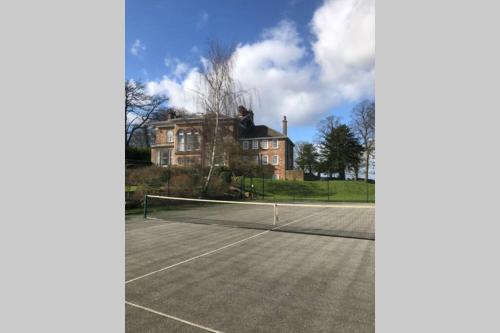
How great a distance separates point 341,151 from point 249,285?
44.8 m

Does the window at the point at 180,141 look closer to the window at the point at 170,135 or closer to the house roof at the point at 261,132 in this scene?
the window at the point at 170,135

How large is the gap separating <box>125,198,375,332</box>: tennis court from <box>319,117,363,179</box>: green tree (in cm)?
3983

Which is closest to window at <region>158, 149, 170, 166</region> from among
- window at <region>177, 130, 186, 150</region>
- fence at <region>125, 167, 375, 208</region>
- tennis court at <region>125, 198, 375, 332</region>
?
window at <region>177, 130, 186, 150</region>

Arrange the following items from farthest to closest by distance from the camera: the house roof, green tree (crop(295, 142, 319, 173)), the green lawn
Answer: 1. green tree (crop(295, 142, 319, 173))
2. the house roof
3. the green lawn

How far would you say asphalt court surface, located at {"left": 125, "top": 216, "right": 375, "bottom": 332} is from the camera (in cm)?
342

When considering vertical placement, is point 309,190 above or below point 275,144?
below

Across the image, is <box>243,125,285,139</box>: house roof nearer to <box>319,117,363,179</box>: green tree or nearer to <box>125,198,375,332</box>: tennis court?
<box>319,117,363,179</box>: green tree

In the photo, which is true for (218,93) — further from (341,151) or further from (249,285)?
(341,151)

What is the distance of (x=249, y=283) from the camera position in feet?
15.6

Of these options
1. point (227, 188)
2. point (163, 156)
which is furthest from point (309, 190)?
point (163, 156)

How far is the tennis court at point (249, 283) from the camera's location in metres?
3.43

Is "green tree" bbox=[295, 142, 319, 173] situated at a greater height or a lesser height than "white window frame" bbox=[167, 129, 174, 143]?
lesser

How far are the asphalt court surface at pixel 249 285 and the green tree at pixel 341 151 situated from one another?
40.3 meters

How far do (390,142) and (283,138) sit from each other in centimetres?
4258
